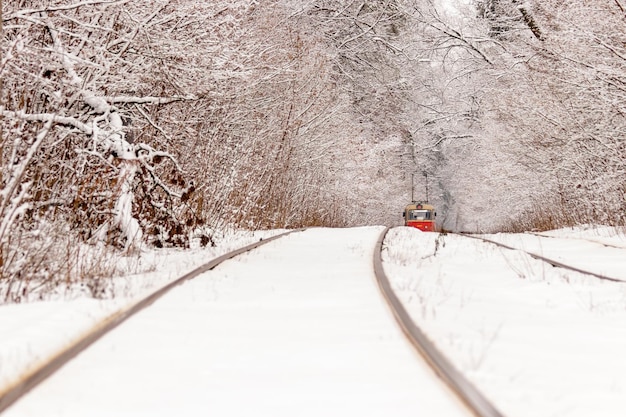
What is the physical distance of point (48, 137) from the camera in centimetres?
940

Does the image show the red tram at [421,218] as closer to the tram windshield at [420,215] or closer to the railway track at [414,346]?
the tram windshield at [420,215]

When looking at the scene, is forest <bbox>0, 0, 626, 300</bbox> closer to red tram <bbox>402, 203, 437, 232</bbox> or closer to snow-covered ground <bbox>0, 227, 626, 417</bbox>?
snow-covered ground <bbox>0, 227, 626, 417</bbox>

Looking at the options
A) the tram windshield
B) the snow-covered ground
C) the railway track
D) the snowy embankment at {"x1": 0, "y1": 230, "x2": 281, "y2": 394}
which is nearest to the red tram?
the tram windshield

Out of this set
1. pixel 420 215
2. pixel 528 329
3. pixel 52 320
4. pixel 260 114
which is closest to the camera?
pixel 52 320

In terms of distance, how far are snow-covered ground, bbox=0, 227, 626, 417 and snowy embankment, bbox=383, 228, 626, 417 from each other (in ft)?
0.05

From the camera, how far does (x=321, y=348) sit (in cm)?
438

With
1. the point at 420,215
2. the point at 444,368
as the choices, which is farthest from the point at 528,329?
the point at 420,215

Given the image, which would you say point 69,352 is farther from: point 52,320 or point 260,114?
point 260,114

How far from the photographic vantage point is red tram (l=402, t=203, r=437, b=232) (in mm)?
37094

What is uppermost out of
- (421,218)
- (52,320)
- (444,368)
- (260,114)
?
(260,114)

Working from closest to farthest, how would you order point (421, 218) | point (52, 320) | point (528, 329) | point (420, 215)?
point (52, 320) < point (528, 329) < point (421, 218) < point (420, 215)

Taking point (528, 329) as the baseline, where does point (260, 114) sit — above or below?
above

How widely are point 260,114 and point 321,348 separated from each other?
18.9 meters

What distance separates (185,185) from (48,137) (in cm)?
298
